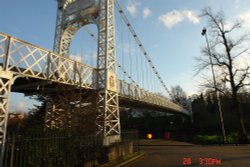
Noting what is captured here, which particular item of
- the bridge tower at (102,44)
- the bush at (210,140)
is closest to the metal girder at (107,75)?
the bridge tower at (102,44)

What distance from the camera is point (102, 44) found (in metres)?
17.0

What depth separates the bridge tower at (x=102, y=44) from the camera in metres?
15.8

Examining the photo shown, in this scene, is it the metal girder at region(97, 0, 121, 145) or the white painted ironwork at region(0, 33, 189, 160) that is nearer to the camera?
the white painted ironwork at region(0, 33, 189, 160)

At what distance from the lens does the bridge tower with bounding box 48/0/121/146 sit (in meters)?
15.8

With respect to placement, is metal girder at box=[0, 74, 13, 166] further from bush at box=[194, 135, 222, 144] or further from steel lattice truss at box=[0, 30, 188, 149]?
bush at box=[194, 135, 222, 144]

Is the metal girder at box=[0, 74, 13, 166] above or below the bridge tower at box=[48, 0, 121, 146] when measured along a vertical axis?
below

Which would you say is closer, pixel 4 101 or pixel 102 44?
pixel 4 101

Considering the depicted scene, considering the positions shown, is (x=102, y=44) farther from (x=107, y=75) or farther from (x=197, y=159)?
(x=197, y=159)

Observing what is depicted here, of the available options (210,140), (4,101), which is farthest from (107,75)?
(210,140)

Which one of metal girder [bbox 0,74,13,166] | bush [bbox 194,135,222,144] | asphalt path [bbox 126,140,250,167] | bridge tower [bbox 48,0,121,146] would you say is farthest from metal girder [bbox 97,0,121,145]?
bush [bbox 194,135,222,144]

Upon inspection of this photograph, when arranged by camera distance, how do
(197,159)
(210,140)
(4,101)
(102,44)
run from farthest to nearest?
(210,140), (102,44), (197,159), (4,101)

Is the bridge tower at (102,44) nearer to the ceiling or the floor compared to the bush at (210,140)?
nearer to the ceiling

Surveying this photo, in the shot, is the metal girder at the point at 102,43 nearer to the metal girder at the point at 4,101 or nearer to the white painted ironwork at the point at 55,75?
the white painted ironwork at the point at 55,75

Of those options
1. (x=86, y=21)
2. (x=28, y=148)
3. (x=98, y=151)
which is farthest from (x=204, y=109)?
(x=28, y=148)
